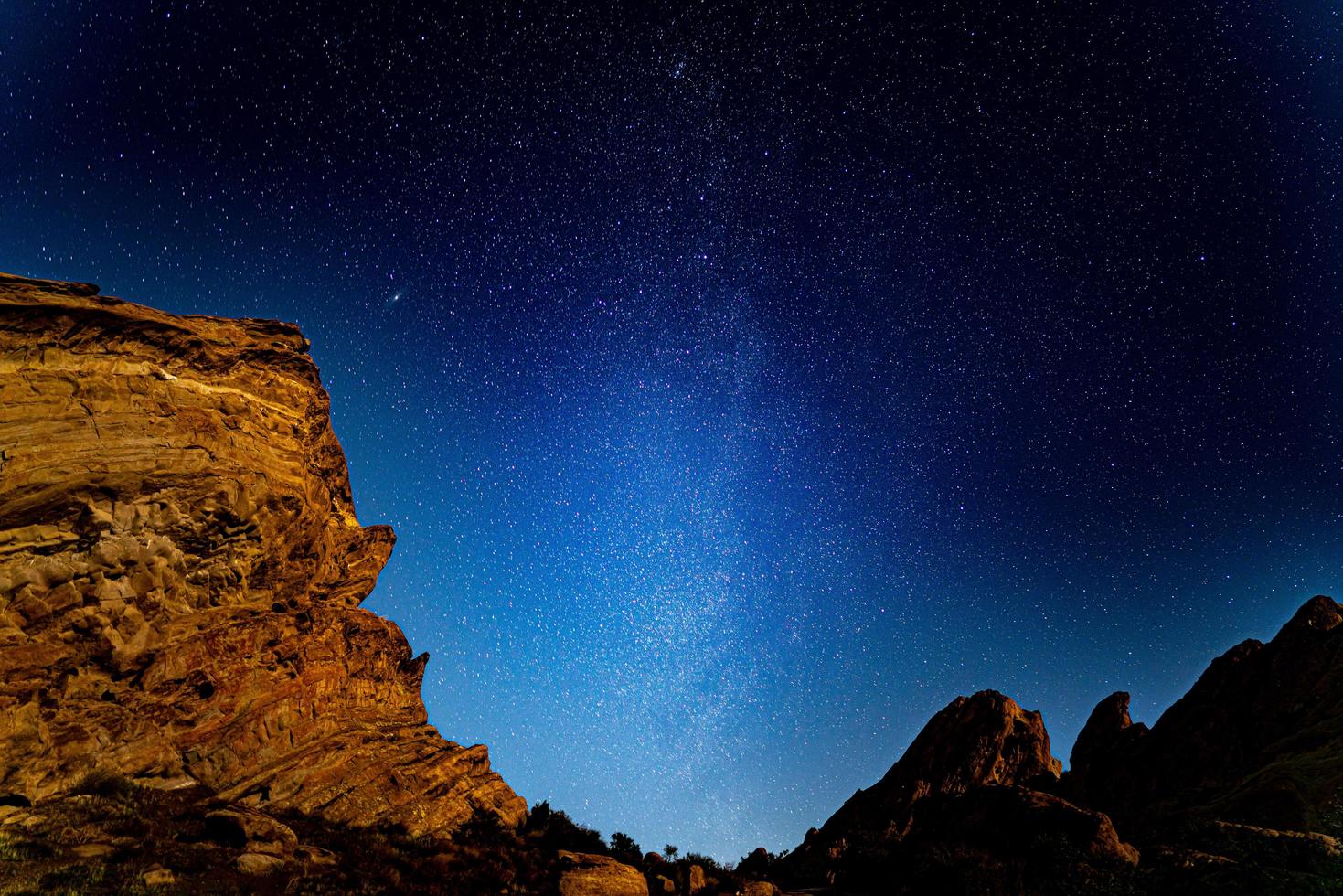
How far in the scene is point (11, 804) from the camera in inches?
651

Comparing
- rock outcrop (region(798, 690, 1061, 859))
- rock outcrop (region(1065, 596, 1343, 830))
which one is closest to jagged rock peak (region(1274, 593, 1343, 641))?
rock outcrop (region(1065, 596, 1343, 830))

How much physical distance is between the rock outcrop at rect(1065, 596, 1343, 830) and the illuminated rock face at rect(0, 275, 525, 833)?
5017cm

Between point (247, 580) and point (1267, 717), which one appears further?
point (1267, 717)

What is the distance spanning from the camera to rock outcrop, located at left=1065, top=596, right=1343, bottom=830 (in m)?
39.3

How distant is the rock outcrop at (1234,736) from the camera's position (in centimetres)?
3934

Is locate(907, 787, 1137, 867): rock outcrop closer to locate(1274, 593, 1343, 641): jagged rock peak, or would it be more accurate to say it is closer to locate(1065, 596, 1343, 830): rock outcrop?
locate(1065, 596, 1343, 830): rock outcrop

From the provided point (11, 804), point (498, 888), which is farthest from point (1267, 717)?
point (11, 804)

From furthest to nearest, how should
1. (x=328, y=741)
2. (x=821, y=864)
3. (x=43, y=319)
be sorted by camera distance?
(x=821, y=864), (x=328, y=741), (x=43, y=319)

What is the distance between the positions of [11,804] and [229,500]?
11119mm

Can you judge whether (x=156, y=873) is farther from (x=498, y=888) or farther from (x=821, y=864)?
(x=821, y=864)

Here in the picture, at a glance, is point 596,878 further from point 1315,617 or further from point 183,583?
point 1315,617

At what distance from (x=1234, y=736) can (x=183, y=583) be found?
8069 centimetres

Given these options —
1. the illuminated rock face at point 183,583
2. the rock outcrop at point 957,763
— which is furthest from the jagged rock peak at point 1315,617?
the illuminated rock face at point 183,583

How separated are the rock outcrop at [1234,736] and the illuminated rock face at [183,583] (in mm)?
50173
